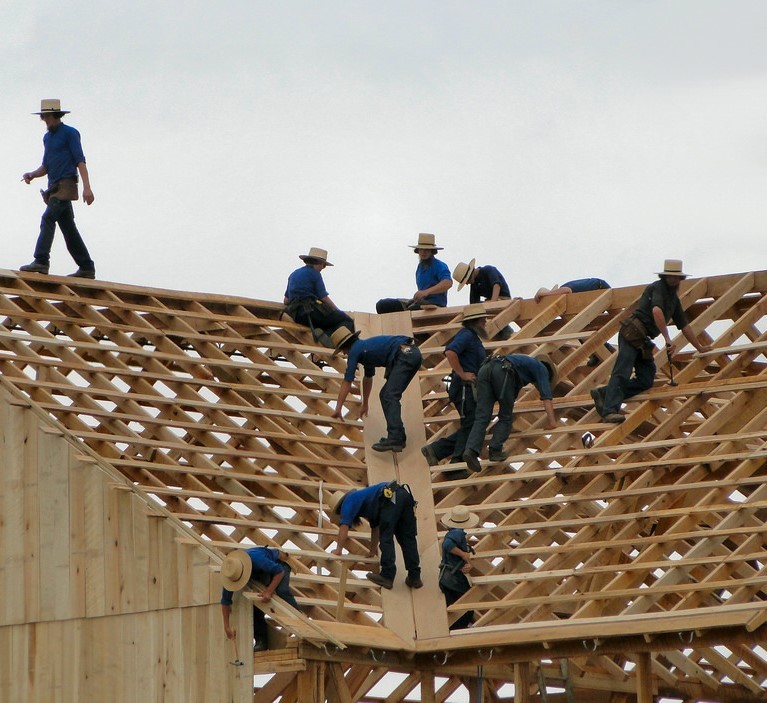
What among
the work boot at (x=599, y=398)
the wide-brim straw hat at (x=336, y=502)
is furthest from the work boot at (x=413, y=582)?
the work boot at (x=599, y=398)

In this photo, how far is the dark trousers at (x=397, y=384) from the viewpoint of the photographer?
18.3 m

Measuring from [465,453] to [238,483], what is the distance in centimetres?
218

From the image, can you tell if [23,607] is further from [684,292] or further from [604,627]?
[684,292]

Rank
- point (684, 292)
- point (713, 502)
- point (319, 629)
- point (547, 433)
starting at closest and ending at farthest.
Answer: point (319, 629) → point (713, 502) → point (547, 433) → point (684, 292)

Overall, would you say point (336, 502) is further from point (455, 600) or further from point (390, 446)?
point (390, 446)

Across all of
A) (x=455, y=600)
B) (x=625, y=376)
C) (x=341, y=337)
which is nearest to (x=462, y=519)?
(x=455, y=600)

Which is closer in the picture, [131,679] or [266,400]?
[131,679]

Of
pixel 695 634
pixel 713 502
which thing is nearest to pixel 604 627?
pixel 695 634

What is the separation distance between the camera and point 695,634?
15359 millimetres

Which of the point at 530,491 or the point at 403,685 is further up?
the point at 530,491

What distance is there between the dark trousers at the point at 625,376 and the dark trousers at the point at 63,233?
5.92 metres

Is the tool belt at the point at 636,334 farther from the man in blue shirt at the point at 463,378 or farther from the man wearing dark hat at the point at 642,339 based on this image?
the man in blue shirt at the point at 463,378

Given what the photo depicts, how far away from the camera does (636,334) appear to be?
18.5 m

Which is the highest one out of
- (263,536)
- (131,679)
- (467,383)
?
(467,383)
